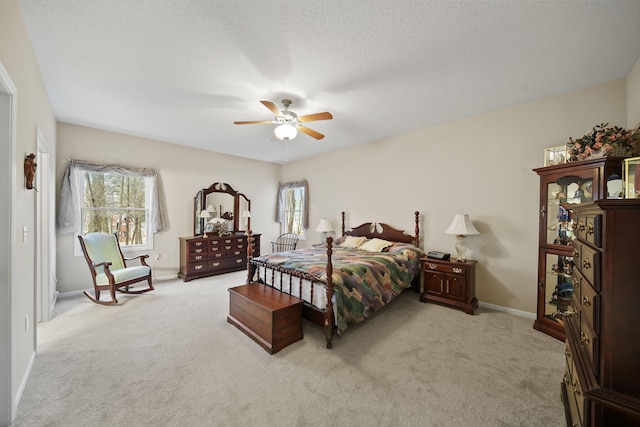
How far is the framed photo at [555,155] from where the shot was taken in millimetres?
2656

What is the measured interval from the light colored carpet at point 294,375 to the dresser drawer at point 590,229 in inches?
49.6

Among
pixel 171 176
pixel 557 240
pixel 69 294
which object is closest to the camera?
pixel 557 240

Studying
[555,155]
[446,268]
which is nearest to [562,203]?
[555,155]

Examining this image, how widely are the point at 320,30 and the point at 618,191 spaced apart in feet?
9.16

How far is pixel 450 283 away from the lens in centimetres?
341

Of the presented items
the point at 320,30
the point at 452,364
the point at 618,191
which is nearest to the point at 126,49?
the point at 320,30

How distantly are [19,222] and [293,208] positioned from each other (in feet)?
16.1

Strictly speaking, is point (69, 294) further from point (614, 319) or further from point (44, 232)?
point (614, 319)

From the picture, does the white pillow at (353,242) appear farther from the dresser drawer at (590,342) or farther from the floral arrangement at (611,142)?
the dresser drawer at (590,342)

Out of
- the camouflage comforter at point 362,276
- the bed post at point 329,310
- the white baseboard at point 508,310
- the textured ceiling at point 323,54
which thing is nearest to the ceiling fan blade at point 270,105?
the textured ceiling at point 323,54

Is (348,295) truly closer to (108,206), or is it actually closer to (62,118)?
(108,206)

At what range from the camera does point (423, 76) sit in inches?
99.3

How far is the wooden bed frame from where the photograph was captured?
2432 mm

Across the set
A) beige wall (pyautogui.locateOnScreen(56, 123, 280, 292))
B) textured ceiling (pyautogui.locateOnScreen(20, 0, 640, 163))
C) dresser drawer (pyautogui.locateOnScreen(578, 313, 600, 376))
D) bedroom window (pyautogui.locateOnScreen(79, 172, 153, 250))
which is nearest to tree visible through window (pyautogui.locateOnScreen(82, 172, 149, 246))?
bedroom window (pyautogui.locateOnScreen(79, 172, 153, 250))
